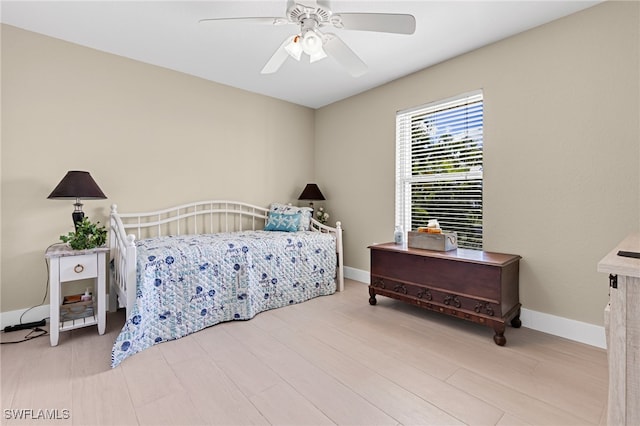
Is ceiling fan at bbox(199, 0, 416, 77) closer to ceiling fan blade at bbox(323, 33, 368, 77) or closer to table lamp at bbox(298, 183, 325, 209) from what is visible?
ceiling fan blade at bbox(323, 33, 368, 77)

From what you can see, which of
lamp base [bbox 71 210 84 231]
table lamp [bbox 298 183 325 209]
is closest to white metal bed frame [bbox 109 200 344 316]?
lamp base [bbox 71 210 84 231]

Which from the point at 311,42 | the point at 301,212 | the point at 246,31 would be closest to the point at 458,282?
the point at 301,212

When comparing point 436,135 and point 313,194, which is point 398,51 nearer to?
point 436,135

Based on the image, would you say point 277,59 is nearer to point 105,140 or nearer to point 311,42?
point 311,42

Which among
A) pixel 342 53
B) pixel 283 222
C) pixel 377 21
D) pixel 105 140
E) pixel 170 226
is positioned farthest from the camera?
pixel 283 222

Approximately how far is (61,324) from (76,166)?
133 centimetres

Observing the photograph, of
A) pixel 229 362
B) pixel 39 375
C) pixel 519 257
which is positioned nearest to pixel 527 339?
pixel 519 257

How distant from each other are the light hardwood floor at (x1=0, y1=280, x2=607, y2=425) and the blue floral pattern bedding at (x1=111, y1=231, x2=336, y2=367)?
0.14 metres

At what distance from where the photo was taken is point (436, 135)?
118 inches

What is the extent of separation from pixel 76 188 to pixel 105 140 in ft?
2.39

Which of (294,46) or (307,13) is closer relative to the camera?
(307,13)

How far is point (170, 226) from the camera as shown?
3121 mm

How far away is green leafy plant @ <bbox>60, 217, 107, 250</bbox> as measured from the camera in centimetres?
215

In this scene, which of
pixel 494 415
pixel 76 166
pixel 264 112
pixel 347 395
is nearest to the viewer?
pixel 494 415
